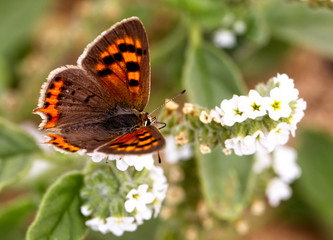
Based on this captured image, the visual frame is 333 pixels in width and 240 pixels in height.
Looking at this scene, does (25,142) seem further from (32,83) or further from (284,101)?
(284,101)

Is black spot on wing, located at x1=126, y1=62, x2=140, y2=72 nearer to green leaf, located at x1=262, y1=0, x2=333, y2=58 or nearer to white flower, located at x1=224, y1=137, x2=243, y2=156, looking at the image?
white flower, located at x1=224, y1=137, x2=243, y2=156

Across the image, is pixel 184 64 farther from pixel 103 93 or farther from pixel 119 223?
pixel 119 223

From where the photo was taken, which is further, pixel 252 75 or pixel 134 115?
pixel 252 75

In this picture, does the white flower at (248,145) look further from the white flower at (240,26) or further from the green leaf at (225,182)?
the white flower at (240,26)

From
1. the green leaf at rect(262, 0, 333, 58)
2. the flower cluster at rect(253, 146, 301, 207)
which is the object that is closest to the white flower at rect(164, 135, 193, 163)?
the flower cluster at rect(253, 146, 301, 207)

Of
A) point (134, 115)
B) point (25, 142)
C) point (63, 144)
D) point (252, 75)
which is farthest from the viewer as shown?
point (252, 75)

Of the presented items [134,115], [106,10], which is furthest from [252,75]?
[134,115]
